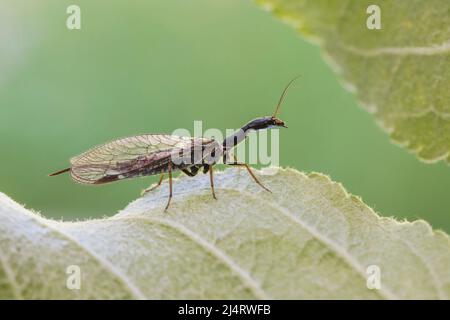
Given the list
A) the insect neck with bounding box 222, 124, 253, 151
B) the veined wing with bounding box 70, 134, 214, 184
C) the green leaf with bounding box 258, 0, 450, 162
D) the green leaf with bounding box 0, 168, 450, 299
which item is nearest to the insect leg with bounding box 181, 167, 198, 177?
the veined wing with bounding box 70, 134, 214, 184

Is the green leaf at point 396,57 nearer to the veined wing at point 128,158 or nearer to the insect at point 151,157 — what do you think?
the insect at point 151,157

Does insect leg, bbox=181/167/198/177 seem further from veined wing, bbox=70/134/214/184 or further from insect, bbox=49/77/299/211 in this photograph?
veined wing, bbox=70/134/214/184

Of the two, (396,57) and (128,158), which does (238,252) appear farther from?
(128,158)

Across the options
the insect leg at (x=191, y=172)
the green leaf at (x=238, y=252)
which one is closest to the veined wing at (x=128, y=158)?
the insect leg at (x=191, y=172)

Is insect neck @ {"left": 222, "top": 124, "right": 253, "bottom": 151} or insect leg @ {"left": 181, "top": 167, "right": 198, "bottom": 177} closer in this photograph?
insect leg @ {"left": 181, "top": 167, "right": 198, "bottom": 177}

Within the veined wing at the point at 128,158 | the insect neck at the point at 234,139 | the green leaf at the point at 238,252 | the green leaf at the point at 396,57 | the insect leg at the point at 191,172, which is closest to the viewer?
the green leaf at the point at 396,57

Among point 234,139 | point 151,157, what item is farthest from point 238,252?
point 234,139
